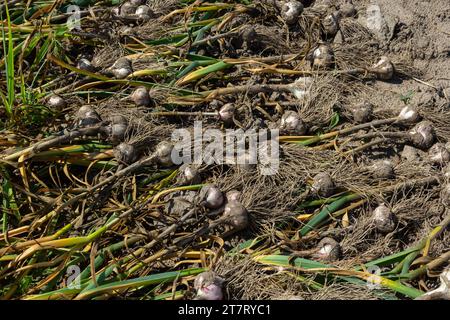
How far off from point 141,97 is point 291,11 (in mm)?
908

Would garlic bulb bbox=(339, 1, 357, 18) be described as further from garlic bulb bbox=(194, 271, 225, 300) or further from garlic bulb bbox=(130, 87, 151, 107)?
garlic bulb bbox=(194, 271, 225, 300)

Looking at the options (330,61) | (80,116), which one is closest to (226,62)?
(330,61)

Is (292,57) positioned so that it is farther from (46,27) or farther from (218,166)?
(46,27)

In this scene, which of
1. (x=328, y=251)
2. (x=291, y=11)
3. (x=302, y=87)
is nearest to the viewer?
(x=328, y=251)

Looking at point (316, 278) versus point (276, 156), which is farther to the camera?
point (276, 156)

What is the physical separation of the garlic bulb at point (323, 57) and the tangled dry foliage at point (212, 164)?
15mm

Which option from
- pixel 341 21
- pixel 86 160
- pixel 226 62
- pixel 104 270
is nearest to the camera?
pixel 104 270

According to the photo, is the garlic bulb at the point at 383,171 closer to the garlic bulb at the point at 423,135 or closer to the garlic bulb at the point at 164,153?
the garlic bulb at the point at 423,135

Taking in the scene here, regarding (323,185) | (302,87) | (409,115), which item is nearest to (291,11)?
(302,87)

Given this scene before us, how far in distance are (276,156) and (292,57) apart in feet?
2.01

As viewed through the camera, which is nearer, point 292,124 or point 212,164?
point 212,164

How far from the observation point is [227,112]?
2.54m

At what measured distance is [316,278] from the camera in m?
2.17

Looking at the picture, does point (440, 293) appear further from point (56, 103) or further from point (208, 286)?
point (56, 103)
